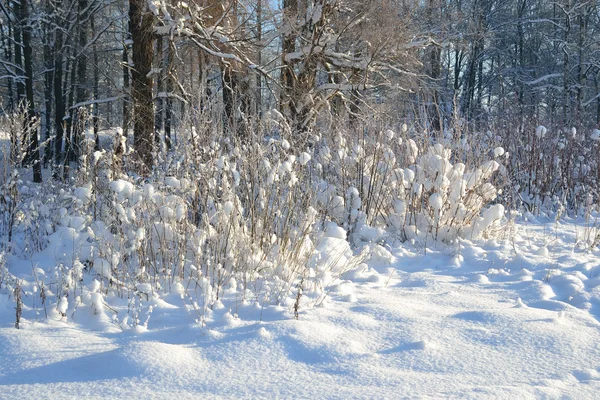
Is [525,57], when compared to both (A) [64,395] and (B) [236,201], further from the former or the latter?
(A) [64,395]

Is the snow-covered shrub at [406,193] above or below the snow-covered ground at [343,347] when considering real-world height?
above

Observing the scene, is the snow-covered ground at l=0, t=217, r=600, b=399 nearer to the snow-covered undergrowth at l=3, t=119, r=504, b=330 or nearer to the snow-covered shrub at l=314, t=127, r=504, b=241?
the snow-covered undergrowth at l=3, t=119, r=504, b=330

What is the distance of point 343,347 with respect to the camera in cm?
251

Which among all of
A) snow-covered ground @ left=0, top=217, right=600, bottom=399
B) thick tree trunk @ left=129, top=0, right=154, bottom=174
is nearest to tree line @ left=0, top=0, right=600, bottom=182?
thick tree trunk @ left=129, top=0, right=154, bottom=174

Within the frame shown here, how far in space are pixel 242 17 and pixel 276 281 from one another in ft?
27.3

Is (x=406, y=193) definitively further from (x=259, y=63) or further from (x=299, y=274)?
(x=259, y=63)

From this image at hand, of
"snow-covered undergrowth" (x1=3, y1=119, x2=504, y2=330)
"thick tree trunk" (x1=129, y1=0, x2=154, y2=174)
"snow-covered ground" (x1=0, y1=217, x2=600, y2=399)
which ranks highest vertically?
"thick tree trunk" (x1=129, y1=0, x2=154, y2=174)

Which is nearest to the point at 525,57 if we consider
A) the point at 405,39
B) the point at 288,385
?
the point at 405,39

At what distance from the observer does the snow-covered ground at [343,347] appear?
2.12 metres

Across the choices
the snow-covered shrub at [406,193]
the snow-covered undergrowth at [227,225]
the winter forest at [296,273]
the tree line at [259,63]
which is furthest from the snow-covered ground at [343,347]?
the tree line at [259,63]

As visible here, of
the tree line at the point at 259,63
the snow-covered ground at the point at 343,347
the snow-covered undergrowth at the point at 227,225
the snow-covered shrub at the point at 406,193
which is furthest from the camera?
the tree line at the point at 259,63

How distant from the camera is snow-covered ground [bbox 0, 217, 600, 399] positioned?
212 centimetres

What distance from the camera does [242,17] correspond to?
34.9ft

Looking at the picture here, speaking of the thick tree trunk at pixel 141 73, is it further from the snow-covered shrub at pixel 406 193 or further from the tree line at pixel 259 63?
the snow-covered shrub at pixel 406 193
